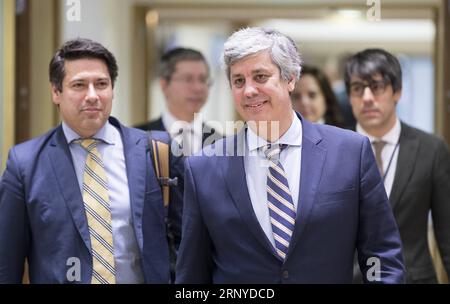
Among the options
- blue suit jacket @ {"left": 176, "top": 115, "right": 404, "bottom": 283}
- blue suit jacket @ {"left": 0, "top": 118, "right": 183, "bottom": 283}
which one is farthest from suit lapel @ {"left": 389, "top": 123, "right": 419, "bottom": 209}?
blue suit jacket @ {"left": 0, "top": 118, "right": 183, "bottom": 283}

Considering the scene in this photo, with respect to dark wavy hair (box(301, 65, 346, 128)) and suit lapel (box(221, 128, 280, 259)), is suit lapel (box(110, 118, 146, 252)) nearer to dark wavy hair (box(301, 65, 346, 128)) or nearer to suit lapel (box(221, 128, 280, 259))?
suit lapel (box(221, 128, 280, 259))

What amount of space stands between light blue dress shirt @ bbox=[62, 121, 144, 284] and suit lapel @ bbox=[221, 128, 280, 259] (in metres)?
0.56

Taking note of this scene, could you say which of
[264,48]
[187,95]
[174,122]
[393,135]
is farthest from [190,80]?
[264,48]

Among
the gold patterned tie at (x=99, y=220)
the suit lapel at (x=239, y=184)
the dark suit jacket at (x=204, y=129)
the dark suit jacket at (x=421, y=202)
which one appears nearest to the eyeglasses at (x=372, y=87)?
the dark suit jacket at (x=421, y=202)

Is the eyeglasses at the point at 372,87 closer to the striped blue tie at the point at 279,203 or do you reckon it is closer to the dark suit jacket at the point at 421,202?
the dark suit jacket at the point at 421,202

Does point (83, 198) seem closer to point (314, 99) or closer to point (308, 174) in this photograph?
point (308, 174)

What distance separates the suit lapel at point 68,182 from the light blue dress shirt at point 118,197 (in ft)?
0.13

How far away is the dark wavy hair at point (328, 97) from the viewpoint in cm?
519

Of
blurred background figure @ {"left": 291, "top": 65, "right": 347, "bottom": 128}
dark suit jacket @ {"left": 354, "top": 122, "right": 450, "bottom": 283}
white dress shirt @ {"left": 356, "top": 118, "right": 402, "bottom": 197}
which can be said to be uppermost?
blurred background figure @ {"left": 291, "top": 65, "right": 347, "bottom": 128}

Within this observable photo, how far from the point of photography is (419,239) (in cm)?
369

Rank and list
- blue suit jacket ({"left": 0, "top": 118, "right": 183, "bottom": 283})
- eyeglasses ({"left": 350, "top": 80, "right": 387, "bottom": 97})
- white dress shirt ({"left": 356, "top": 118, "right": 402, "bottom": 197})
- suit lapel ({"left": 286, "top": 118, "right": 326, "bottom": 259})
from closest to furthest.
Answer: suit lapel ({"left": 286, "top": 118, "right": 326, "bottom": 259}), blue suit jacket ({"left": 0, "top": 118, "right": 183, "bottom": 283}), white dress shirt ({"left": 356, "top": 118, "right": 402, "bottom": 197}), eyeglasses ({"left": 350, "top": 80, "right": 387, "bottom": 97})

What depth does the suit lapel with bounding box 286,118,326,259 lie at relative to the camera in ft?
8.84

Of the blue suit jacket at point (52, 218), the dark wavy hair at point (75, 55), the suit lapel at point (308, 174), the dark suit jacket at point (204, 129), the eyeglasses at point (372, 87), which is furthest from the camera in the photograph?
the dark suit jacket at point (204, 129)
